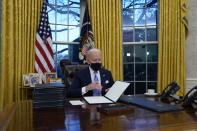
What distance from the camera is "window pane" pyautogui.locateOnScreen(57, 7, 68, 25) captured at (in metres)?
3.95

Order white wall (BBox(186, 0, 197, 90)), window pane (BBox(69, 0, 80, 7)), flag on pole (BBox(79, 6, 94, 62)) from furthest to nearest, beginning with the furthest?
window pane (BBox(69, 0, 80, 7))
white wall (BBox(186, 0, 197, 90))
flag on pole (BBox(79, 6, 94, 62))

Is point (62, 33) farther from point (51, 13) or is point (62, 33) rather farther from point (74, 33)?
point (51, 13)

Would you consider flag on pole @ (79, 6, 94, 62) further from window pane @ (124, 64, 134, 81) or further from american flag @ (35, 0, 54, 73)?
window pane @ (124, 64, 134, 81)

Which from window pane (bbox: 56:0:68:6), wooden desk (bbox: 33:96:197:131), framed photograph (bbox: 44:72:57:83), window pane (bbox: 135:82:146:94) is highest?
window pane (bbox: 56:0:68:6)

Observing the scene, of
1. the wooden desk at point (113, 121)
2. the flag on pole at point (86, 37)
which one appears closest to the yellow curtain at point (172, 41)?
the flag on pole at point (86, 37)

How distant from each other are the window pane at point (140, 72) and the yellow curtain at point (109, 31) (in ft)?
1.67

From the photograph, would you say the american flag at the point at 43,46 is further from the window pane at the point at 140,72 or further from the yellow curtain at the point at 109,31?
the window pane at the point at 140,72

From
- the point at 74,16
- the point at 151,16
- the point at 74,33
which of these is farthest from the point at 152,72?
the point at 74,16

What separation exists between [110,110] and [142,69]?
9.70 ft

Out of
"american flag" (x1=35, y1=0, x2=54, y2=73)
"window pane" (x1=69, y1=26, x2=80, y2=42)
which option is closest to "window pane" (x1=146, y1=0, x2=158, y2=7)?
"window pane" (x1=69, y1=26, x2=80, y2=42)

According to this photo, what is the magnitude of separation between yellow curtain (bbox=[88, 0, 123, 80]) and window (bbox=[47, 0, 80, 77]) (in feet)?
1.53

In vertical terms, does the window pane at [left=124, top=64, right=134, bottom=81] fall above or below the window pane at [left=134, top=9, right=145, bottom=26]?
below

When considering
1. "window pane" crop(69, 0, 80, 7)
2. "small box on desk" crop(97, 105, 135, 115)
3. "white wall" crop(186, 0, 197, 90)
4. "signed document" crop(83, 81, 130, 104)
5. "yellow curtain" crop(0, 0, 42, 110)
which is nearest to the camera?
"small box on desk" crop(97, 105, 135, 115)

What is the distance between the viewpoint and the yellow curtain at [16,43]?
10.1 feet
